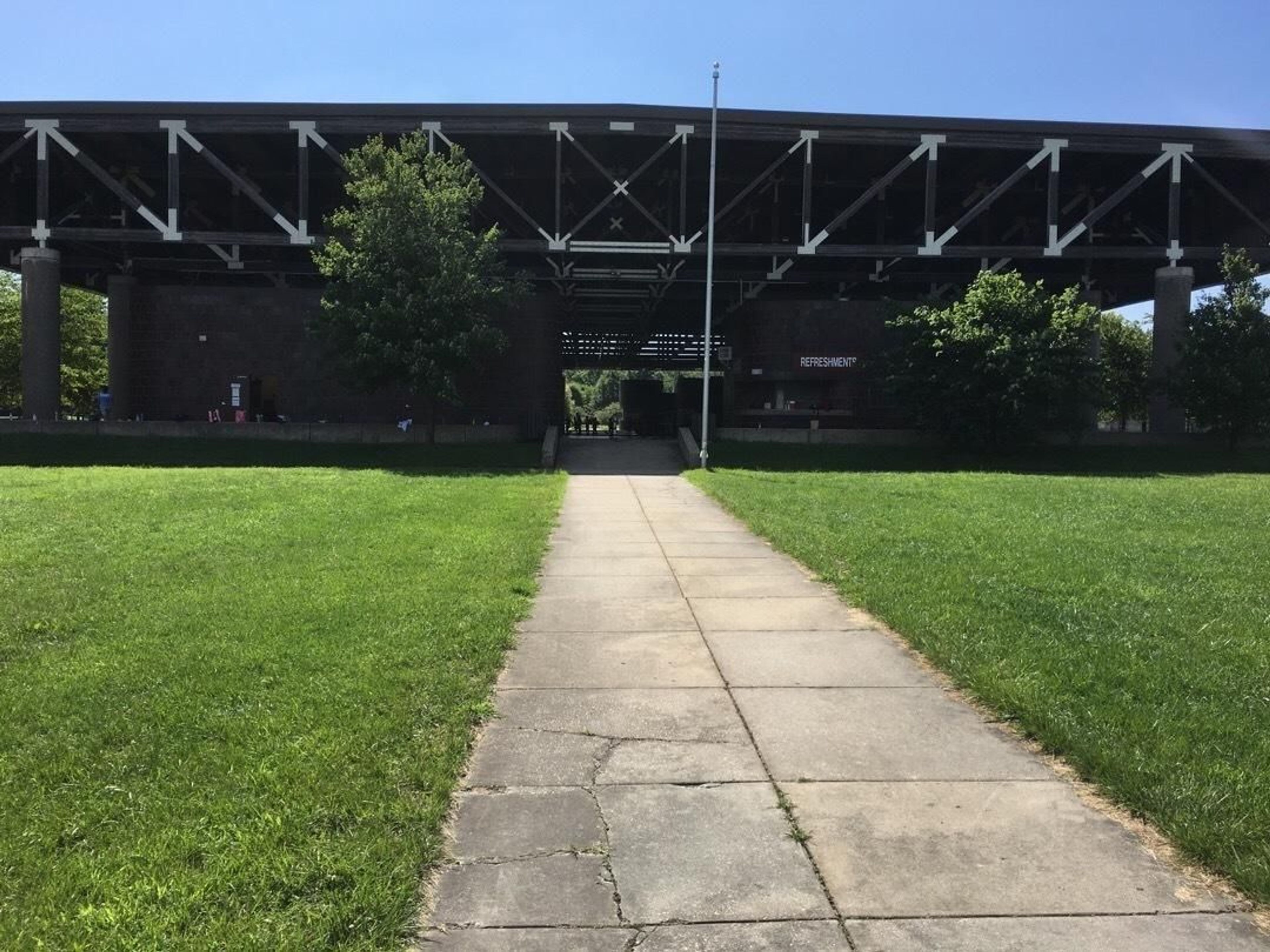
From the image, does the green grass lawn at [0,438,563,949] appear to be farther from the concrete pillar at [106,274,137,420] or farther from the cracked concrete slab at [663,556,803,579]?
the concrete pillar at [106,274,137,420]

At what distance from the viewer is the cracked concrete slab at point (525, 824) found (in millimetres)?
3541

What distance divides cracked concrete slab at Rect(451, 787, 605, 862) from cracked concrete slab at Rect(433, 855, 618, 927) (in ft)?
0.28

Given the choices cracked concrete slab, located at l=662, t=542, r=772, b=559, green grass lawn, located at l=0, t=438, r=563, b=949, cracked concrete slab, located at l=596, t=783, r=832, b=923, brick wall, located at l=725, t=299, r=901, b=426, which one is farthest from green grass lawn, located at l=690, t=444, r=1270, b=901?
brick wall, located at l=725, t=299, r=901, b=426

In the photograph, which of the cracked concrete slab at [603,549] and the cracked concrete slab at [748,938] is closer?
the cracked concrete slab at [748,938]

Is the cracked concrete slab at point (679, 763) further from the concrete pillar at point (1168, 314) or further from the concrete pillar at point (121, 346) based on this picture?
the concrete pillar at point (121, 346)

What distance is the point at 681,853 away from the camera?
354 centimetres

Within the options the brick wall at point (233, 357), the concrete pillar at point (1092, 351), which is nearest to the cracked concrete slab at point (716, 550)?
the concrete pillar at point (1092, 351)

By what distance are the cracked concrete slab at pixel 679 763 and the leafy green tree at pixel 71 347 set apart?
165ft

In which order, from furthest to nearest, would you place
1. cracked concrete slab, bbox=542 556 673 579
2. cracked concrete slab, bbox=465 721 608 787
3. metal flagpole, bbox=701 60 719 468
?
metal flagpole, bbox=701 60 719 468
cracked concrete slab, bbox=542 556 673 579
cracked concrete slab, bbox=465 721 608 787

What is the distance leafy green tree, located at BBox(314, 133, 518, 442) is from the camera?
2502 centimetres

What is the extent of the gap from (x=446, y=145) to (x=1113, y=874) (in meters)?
30.6

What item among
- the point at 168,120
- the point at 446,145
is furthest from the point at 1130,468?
the point at 168,120

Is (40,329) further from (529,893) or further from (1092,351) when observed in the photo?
(1092,351)

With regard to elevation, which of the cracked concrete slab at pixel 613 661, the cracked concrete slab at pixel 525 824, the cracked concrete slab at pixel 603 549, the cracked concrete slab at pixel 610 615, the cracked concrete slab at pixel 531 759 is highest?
the cracked concrete slab at pixel 603 549
